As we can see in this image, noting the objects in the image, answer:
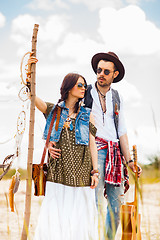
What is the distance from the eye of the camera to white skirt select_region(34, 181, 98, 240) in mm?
2629

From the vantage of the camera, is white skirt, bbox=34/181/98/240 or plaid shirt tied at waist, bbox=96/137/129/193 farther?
plaid shirt tied at waist, bbox=96/137/129/193

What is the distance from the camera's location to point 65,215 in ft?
8.75

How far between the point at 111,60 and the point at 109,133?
79 cm

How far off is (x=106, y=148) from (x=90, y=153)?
41 cm

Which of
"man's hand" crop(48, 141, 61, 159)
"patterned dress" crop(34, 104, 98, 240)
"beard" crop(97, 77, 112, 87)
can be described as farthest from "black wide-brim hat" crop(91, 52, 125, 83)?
"man's hand" crop(48, 141, 61, 159)

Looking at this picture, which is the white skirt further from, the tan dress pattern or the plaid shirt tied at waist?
the plaid shirt tied at waist

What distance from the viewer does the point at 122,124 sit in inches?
133

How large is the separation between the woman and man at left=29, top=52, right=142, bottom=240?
1.17ft

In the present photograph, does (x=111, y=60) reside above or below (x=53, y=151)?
above

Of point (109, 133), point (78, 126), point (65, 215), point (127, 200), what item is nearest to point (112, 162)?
point (109, 133)

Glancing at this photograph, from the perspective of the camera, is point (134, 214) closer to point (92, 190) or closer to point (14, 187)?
point (92, 190)

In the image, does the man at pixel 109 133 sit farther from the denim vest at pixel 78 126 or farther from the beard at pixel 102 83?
the denim vest at pixel 78 126

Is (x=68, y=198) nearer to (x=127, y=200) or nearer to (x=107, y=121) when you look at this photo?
(x=127, y=200)

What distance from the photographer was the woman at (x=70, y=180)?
2.65 m
